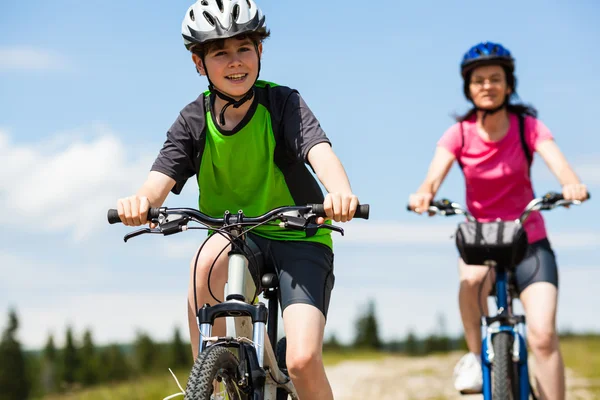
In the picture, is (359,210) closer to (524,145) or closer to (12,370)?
(524,145)

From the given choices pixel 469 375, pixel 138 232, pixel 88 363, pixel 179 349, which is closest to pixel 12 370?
pixel 88 363

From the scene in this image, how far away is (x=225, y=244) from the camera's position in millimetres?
4492

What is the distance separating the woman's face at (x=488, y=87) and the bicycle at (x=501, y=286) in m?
0.85

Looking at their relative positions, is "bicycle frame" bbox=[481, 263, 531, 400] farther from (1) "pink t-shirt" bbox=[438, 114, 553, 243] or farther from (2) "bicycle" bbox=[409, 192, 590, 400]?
(1) "pink t-shirt" bbox=[438, 114, 553, 243]

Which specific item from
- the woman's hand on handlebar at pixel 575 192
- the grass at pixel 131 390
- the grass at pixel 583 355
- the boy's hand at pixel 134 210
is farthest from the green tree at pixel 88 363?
the boy's hand at pixel 134 210

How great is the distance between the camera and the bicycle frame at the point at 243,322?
390 centimetres

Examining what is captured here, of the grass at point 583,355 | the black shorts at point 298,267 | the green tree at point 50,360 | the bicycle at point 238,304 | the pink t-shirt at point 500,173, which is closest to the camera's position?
the bicycle at point 238,304

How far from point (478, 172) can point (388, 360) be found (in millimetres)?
11564

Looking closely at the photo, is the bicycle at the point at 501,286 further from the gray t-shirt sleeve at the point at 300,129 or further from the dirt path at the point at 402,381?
the dirt path at the point at 402,381

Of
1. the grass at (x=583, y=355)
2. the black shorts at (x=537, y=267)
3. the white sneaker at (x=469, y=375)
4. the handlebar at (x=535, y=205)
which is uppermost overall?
the handlebar at (x=535, y=205)

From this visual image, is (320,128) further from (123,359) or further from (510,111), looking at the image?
(123,359)

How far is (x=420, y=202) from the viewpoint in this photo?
20.2ft

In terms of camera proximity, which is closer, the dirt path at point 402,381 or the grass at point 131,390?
the dirt path at point 402,381

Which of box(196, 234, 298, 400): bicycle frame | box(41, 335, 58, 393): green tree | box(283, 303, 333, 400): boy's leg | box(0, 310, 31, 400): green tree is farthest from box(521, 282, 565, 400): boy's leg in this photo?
box(41, 335, 58, 393): green tree
